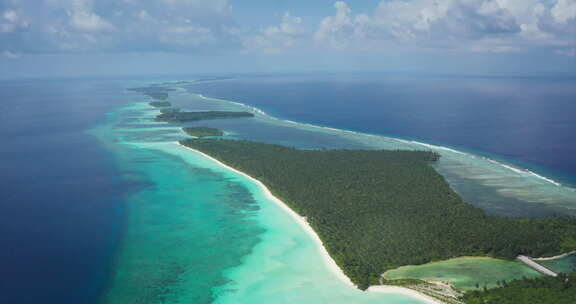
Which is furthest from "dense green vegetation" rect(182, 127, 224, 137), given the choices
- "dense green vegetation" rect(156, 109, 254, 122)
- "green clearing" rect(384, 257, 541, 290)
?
"green clearing" rect(384, 257, 541, 290)

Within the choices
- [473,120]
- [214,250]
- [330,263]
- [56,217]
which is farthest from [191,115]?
[330,263]

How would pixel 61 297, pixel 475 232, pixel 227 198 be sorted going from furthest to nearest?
pixel 227 198 → pixel 475 232 → pixel 61 297

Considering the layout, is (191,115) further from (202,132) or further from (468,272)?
(468,272)

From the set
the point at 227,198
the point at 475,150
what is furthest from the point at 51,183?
the point at 475,150

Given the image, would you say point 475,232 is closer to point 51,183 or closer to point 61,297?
point 61,297

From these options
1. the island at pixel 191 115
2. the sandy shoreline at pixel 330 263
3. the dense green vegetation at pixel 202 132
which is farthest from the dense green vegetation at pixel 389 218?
the island at pixel 191 115

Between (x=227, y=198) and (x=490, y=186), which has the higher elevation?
(x=490, y=186)
